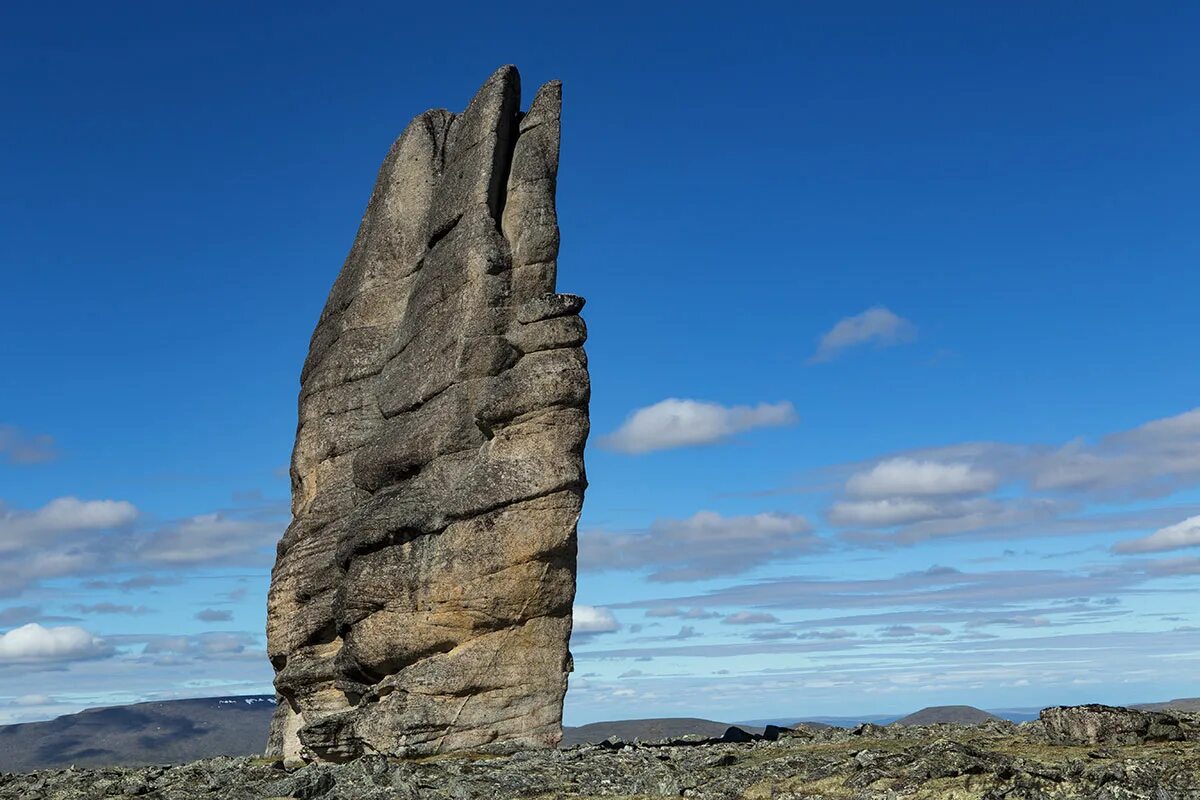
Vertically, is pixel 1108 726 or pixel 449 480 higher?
pixel 449 480

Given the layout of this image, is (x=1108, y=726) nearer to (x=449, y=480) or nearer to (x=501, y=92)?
(x=449, y=480)

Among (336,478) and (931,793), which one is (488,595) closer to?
(336,478)

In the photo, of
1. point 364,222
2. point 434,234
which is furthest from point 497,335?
point 364,222

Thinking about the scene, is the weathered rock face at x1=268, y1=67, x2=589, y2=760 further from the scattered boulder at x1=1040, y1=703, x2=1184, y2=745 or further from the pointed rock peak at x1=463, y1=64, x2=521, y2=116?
the scattered boulder at x1=1040, y1=703, x2=1184, y2=745

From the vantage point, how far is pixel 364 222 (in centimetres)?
4403

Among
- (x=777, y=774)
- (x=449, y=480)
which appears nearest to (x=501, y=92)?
(x=449, y=480)

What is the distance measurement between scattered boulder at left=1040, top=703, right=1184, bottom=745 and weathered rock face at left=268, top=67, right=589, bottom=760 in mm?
11788

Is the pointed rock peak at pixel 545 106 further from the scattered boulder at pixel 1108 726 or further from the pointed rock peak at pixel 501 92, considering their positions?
the scattered boulder at pixel 1108 726

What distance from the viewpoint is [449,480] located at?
113 feet

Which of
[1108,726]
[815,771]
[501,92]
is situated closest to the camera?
[815,771]

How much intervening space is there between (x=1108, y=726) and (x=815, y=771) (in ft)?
22.8

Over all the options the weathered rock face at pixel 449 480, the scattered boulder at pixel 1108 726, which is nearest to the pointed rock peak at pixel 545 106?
the weathered rock face at pixel 449 480

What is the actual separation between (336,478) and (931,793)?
22301 mm

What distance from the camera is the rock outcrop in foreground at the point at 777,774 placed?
22.9m
